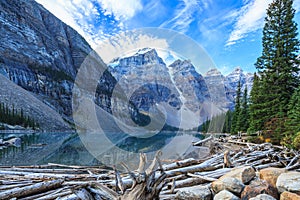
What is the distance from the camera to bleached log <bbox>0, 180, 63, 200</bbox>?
157 inches

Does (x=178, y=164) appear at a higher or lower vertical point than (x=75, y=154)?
lower

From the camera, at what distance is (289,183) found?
15.1ft

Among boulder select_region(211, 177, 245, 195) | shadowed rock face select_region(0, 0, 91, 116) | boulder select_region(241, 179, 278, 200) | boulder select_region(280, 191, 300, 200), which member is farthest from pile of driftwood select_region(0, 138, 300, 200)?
shadowed rock face select_region(0, 0, 91, 116)

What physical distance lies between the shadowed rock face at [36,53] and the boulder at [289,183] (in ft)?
369

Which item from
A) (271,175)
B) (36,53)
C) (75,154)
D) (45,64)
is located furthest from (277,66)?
(36,53)

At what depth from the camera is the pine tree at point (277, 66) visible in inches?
805

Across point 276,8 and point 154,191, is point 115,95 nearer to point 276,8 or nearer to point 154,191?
point 276,8

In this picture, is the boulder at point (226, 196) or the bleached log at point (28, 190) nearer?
the bleached log at point (28, 190)

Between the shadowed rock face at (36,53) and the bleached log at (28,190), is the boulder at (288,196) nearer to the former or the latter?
the bleached log at (28,190)

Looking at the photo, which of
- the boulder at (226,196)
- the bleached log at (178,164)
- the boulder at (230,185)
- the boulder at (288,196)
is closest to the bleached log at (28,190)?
the bleached log at (178,164)

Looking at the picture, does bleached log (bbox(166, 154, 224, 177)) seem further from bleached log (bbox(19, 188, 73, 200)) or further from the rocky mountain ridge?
the rocky mountain ridge

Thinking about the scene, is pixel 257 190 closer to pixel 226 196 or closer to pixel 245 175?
pixel 245 175

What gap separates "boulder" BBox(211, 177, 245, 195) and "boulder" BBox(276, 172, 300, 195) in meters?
0.90

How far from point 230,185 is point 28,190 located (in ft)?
15.3
